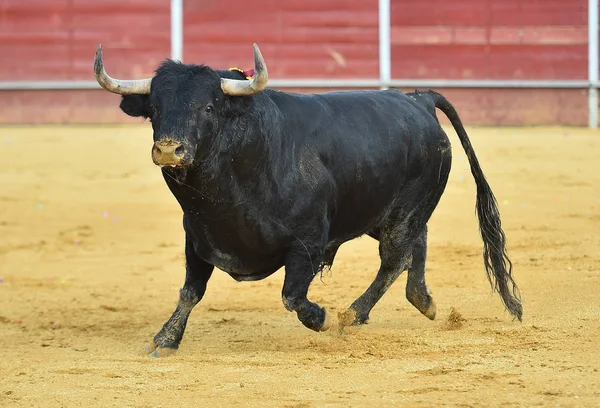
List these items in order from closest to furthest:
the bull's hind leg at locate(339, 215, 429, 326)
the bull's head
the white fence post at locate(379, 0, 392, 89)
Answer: the bull's head → the bull's hind leg at locate(339, 215, 429, 326) → the white fence post at locate(379, 0, 392, 89)

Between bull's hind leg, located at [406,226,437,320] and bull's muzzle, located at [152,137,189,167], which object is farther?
bull's hind leg, located at [406,226,437,320]

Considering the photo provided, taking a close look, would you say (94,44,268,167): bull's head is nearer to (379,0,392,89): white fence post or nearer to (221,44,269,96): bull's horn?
(221,44,269,96): bull's horn

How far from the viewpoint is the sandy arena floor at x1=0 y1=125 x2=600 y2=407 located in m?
4.52

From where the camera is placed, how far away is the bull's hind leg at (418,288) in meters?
6.04

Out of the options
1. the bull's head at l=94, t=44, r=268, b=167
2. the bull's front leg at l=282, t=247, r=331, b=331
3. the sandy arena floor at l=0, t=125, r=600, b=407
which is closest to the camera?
the sandy arena floor at l=0, t=125, r=600, b=407

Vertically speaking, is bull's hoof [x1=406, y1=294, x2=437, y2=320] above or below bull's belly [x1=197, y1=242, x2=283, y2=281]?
below

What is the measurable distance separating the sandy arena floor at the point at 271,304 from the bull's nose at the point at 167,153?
864 mm

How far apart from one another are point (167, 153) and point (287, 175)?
780 millimetres

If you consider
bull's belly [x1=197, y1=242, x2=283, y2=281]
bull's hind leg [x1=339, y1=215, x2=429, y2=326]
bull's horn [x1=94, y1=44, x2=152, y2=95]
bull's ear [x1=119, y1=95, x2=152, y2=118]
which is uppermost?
bull's horn [x1=94, y1=44, x2=152, y2=95]

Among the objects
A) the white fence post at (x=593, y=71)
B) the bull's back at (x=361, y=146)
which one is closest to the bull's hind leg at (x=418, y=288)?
the bull's back at (x=361, y=146)

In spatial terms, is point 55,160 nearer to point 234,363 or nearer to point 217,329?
point 217,329

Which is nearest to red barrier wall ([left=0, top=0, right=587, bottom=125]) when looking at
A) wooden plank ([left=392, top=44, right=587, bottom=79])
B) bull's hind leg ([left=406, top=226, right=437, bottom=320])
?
wooden plank ([left=392, top=44, right=587, bottom=79])

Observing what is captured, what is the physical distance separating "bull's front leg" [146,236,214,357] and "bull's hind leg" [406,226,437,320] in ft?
3.68

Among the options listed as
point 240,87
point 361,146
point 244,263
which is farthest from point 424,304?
point 240,87
